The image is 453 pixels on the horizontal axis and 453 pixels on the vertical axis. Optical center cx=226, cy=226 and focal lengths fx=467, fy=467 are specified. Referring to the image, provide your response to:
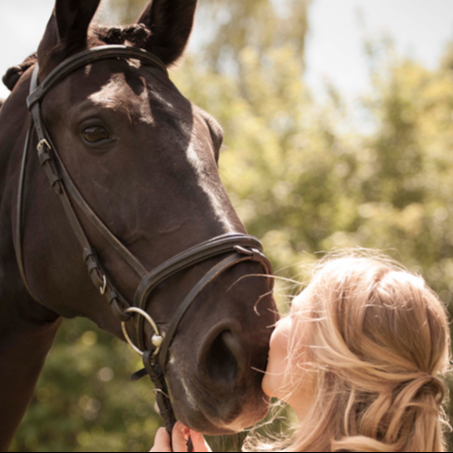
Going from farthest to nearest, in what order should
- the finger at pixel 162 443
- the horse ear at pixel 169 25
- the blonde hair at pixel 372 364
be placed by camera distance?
the horse ear at pixel 169 25, the finger at pixel 162 443, the blonde hair at pixel 372 364

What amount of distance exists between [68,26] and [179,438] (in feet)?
5.99

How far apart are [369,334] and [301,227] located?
732cm

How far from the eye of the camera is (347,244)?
288 inches

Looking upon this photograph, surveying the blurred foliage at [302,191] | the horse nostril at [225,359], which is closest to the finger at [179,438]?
the horse nostril at [225,359]

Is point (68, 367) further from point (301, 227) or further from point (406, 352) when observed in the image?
point (406, 352)

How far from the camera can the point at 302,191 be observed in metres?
8.99

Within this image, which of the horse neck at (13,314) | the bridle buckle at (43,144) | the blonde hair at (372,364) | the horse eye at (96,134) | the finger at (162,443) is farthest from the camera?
the horse neck at (13,314)

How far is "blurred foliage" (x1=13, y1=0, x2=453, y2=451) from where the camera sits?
674 cm

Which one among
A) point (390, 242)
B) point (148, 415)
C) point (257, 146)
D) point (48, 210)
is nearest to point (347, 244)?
point (390, 242)

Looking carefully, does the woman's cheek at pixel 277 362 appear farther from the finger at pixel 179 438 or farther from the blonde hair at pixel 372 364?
the finger at pixel 179 438

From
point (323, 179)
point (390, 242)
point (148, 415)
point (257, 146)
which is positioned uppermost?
point (257, 146)

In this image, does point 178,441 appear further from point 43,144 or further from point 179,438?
point 43,144

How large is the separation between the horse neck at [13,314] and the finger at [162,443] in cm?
95

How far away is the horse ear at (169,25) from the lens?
2.47 metres
